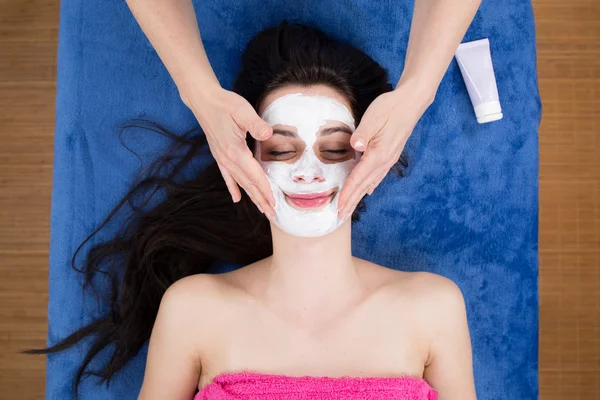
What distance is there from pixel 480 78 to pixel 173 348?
975mm

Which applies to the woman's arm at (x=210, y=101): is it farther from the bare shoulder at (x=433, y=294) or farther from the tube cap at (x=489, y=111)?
the tube cap at (x=489, y=111)

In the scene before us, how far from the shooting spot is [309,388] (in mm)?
1260

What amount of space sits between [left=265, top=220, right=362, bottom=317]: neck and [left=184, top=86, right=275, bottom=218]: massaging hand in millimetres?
130

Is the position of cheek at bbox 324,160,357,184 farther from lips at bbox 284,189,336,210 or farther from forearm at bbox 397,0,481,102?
forearm at bbox 397,0,481,102

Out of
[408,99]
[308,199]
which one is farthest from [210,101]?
[408,99]

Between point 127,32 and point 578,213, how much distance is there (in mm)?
1423

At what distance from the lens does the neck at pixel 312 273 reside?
1287mm

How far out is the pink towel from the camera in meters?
1.26

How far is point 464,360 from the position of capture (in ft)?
4.42

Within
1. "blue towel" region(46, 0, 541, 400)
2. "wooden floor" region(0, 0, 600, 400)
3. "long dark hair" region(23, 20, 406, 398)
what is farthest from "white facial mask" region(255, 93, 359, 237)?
"wooden floor" region(0, 0, 600, 400)

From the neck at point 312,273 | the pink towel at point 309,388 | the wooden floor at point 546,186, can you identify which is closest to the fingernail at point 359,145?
the neck at point 312,273

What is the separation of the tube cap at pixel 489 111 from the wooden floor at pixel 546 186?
45cm

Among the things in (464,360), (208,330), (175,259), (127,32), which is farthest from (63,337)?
(464,360)

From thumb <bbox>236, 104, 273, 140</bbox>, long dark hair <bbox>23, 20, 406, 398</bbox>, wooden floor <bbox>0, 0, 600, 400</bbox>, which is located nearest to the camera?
thumb <bbox>236, 104, 273, 140</bbox>
